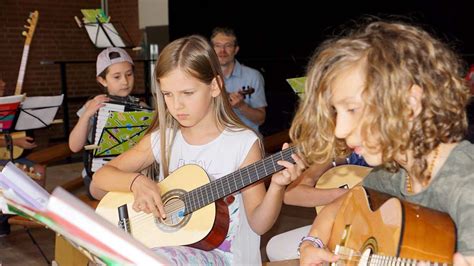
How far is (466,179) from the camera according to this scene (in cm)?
129

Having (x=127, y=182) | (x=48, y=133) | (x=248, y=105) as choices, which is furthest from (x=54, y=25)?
(x=127, y=182)

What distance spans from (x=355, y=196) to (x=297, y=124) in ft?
0.87

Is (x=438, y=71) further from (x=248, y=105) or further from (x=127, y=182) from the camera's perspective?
(x=248, y=105)

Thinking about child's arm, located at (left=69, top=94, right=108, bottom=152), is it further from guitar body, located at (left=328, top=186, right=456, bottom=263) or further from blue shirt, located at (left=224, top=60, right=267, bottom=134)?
guitar body, located at (left=328, top=186, right=456, bottom=263)

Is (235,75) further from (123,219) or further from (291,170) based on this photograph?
(291,170)

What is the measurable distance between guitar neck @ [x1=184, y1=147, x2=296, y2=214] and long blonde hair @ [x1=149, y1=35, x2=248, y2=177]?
232 millimetres

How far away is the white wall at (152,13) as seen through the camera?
1020 cm

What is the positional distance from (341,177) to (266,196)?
2.50 ft

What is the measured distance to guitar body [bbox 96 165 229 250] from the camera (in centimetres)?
220

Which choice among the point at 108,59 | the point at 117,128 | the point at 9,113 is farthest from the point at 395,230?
the point at 9,113

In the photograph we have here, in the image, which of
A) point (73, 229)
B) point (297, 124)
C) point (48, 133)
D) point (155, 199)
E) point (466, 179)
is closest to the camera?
point (73, 229)

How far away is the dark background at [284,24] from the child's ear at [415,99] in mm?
6346

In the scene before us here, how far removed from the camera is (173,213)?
2365mm

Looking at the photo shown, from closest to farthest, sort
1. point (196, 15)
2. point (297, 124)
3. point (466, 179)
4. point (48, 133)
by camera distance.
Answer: point (466, 179) < point (297, 124) < point (48, 133) < point (196, 15)
